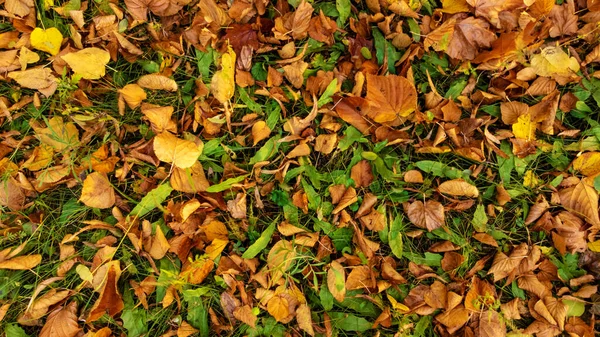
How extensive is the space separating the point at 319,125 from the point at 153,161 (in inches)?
26.2

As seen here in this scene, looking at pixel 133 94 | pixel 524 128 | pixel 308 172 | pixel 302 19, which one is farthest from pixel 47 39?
pixel 524 128

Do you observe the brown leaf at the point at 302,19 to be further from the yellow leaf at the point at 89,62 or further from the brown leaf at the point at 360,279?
the brown leaf at the point at 360,279

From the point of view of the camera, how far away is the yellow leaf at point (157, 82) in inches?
73.8

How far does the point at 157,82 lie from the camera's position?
6.19 feet

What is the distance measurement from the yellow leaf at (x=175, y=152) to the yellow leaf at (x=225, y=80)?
9.0 inches

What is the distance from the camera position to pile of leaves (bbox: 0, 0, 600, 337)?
1785 mm

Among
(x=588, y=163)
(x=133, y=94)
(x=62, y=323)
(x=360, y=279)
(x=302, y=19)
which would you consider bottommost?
(x=62, y=323)

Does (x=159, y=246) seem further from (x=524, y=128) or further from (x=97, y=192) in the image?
(x=524, y=128)

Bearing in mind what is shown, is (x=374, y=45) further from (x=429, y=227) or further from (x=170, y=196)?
(x=170, y=196)

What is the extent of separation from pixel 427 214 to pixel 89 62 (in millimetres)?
1442

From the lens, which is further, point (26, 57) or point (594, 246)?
point (26, 57)

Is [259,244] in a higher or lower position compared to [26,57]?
lower

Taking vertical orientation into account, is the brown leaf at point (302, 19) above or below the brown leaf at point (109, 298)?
above

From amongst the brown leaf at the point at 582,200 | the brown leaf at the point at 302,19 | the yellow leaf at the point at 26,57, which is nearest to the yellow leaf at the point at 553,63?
the brown leaf at the point at 582,200
